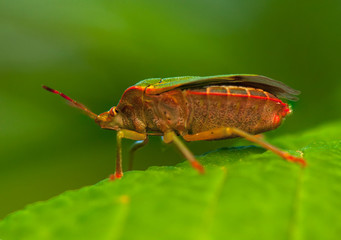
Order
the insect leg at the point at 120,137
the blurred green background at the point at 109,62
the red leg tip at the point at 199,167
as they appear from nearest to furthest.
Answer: the red leg tip at the point at 199,167
the insect leg at the point at 120,137
the blurred green background at the point at 109,62

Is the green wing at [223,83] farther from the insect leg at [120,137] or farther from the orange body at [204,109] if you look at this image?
the insect leg at [120,137]

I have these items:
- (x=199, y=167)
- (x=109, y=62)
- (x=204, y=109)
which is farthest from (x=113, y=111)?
(x=109, y=62)

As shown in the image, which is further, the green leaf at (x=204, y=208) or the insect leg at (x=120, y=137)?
the insect leg at (x=120, y=137)

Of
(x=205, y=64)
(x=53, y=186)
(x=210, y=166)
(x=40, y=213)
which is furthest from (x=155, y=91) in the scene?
(x=53, y=186)

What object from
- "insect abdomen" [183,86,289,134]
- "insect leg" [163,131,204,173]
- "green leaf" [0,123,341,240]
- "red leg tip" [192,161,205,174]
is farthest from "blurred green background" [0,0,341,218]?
"green leaf" [0,123,341,240]

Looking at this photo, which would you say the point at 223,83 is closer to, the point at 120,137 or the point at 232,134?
the point at 232,134

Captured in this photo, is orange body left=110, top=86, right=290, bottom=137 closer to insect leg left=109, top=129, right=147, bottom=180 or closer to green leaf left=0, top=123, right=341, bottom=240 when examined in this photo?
insect leg left=109, top=129, right=147, bottom=180

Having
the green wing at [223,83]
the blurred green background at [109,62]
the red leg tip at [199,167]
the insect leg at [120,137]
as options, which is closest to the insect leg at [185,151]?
the red leg tip at [199,167]
